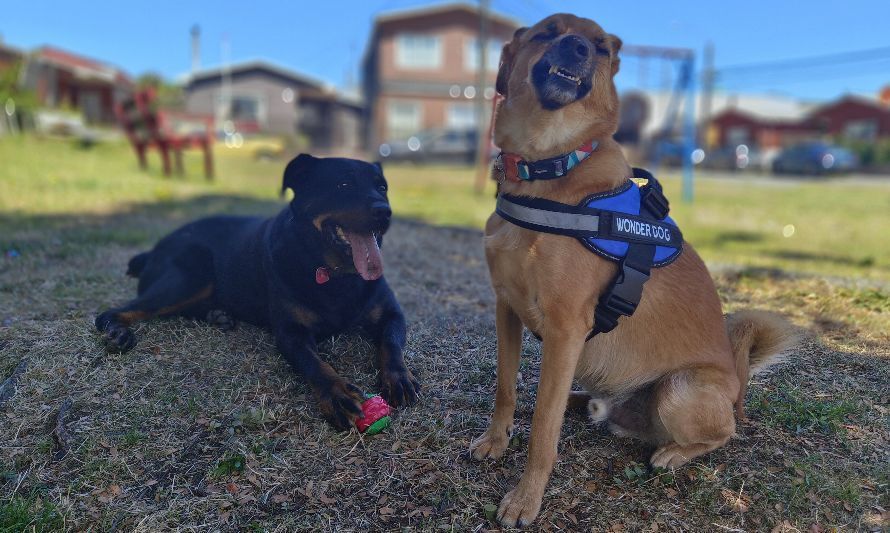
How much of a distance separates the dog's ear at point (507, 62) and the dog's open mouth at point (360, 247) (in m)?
1.09

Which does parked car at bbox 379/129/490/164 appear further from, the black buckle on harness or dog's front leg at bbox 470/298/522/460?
the black buckle on harness

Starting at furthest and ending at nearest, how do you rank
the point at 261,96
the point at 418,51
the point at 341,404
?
the point at 261,96 < the point at 418,51 < the point at 341,404

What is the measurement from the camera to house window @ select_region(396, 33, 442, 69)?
34125mm

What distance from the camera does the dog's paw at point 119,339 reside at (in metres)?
3.67

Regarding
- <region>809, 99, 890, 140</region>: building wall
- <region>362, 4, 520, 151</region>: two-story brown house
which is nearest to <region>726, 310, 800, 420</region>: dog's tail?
<region>362, 4, 520, 151</region>: two-story brown house

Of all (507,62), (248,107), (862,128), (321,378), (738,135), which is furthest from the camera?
(738,135)

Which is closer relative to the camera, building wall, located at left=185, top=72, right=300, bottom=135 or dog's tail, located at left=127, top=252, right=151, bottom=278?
dog's tail, located at left=127, top=252, right=151, bottom=278

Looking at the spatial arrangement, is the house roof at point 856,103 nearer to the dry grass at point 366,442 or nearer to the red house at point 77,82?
the red house at point 77,82

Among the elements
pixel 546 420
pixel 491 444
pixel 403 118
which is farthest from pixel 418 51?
pixel 546 420

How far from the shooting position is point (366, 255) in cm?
356

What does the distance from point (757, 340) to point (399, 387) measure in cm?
177

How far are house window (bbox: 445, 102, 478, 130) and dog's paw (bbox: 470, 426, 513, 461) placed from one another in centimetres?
3277

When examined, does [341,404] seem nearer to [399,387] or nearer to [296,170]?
[399,387]

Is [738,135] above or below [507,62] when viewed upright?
above
